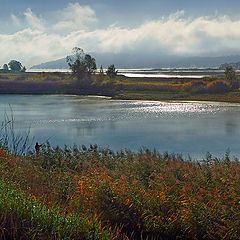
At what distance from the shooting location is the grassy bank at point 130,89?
162 feet

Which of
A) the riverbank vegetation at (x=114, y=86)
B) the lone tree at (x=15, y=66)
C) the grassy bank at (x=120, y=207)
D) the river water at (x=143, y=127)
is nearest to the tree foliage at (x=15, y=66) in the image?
the lone tree at (x=15, y=66)

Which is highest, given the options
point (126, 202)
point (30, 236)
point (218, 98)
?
point (30, 236)

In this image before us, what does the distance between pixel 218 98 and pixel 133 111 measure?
1402cm

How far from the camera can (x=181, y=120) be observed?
2997 cm

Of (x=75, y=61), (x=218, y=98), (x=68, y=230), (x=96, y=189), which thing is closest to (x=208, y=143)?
(x=96, y=189)

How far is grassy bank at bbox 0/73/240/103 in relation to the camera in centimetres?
4934

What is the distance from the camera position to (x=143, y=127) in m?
26.0

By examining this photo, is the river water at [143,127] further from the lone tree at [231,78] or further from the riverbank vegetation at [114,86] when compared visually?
the lone tree at [231,78]

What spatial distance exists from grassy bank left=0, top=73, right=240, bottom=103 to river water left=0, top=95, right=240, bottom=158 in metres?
9.96

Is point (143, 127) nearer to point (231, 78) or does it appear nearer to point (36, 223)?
point (36, 223)

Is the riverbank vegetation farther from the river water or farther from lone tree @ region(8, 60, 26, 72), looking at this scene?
lone tree @ region(8, 60, 26, 72)

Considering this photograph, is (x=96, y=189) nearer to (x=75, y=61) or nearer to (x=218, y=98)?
(x=218, y=98)

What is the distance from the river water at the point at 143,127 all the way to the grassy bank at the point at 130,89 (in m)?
9.96

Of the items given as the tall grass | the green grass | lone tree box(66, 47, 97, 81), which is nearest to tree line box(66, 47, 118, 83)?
lone tree box(66, 47, 97, 81)
